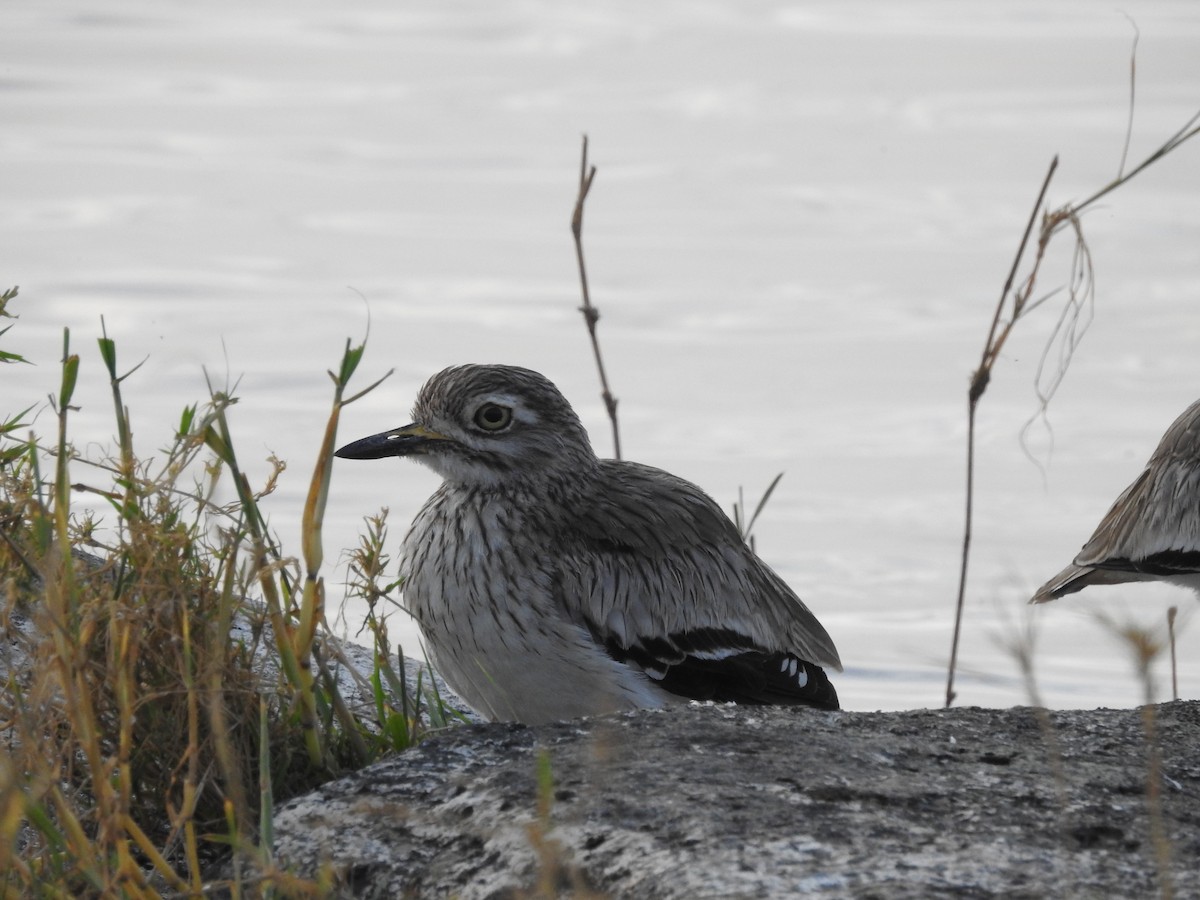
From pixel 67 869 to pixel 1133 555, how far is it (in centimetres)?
428

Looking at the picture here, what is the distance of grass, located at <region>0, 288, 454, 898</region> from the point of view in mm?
3029

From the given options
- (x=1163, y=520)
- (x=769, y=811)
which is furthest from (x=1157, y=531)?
(x=769, y=811)

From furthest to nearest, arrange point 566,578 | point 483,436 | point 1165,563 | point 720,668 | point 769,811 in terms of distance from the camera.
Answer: point 1165,563, point 483,436, point 720,668, point 566,578, point 769,811

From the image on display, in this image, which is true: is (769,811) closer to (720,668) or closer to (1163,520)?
(720,668)

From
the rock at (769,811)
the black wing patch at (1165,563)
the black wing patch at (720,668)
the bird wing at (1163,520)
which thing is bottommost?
the rock at (769,811)

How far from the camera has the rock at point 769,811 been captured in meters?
2.88

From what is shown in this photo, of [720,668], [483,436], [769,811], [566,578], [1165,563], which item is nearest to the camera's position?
[769,811]

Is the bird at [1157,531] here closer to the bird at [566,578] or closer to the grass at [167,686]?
the bird at [566,578]

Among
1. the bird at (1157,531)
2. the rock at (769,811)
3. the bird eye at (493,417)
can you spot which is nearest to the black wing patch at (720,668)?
the bird eye at (493,417)

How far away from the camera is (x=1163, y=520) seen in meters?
6.30

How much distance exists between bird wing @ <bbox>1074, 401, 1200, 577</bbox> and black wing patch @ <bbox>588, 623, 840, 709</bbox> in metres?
1.66

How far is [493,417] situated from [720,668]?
1016 millimetres

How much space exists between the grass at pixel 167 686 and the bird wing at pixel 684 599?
1.09 m

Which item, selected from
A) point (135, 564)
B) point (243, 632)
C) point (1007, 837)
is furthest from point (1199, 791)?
point (243, 632)
